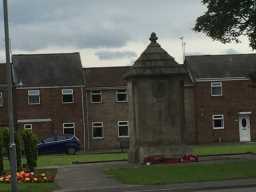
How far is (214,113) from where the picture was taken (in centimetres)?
6688

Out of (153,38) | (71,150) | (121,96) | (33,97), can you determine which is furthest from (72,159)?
(121,96)

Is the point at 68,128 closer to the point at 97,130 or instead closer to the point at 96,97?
the point at 97,130

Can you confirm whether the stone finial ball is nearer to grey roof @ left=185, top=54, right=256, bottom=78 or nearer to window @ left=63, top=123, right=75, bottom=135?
window @ left=63, top=123, right=75, bottom=135

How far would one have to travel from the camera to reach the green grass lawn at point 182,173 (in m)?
22.8

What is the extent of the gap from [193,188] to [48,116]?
150 feet

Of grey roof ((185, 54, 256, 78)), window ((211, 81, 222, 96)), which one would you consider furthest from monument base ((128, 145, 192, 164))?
window ((211, 81, 222, 96))

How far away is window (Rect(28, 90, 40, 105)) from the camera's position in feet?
215

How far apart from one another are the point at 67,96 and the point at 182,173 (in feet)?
139

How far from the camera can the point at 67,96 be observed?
6606cm

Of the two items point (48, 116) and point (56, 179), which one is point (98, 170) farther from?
point (48, 116)

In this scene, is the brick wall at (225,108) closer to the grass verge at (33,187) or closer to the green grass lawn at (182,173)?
the green grass lawn at (182,173)

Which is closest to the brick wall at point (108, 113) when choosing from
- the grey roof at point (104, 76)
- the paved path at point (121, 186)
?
the grey roof at point (104, 76)

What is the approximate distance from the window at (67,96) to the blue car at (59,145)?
30.1 feet

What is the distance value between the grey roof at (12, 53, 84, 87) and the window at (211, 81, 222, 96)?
11.8 m
